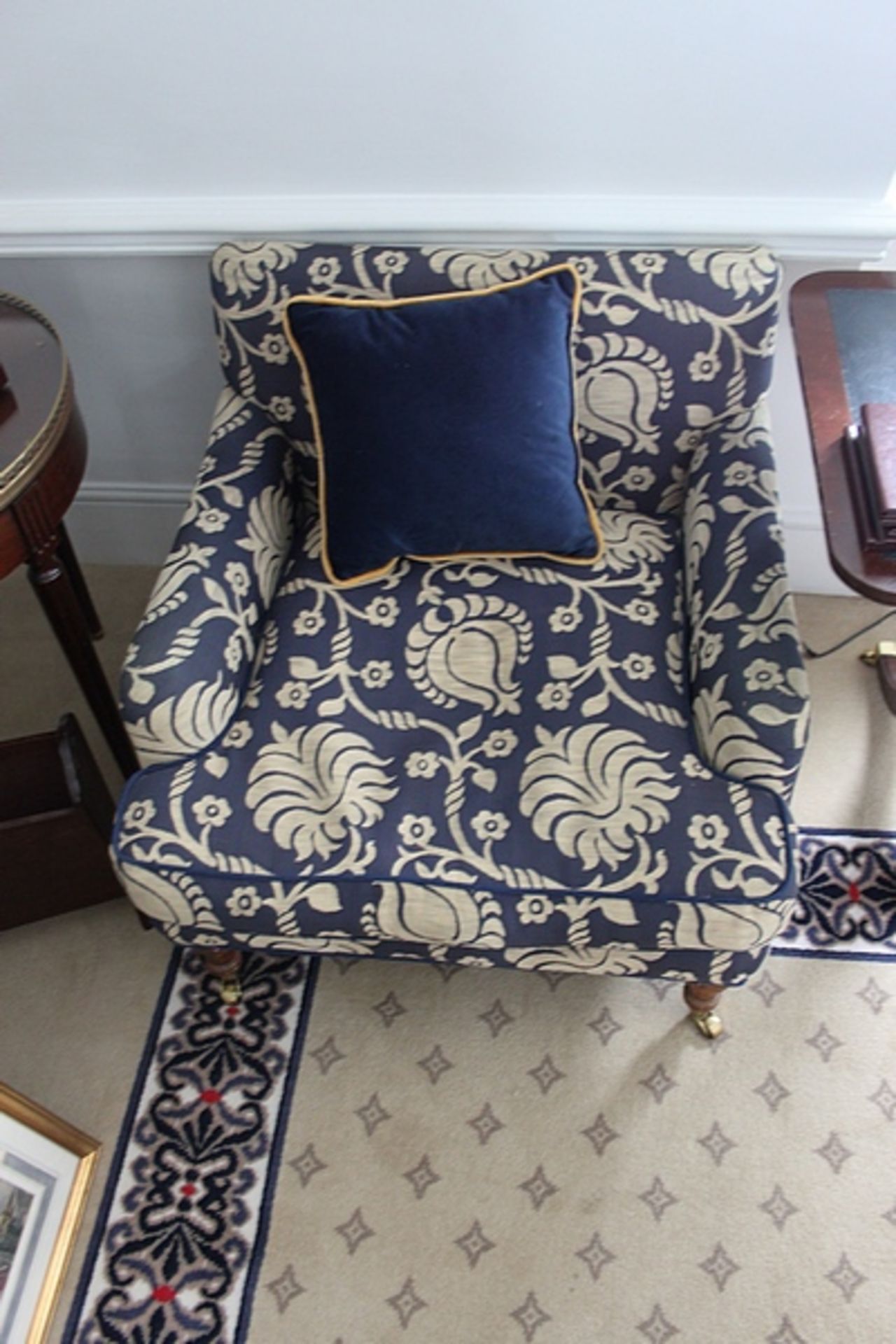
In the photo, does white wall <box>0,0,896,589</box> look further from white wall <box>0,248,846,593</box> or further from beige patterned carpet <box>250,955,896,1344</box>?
beige patterned carpet <box>250,955,896,1344</box>

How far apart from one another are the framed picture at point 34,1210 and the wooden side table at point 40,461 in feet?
1.87

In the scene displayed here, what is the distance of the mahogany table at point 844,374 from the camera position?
105cm

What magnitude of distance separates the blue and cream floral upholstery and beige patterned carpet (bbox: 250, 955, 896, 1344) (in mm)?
225

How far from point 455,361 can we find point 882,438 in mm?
502

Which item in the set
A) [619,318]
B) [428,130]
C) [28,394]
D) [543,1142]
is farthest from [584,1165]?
[428,130]

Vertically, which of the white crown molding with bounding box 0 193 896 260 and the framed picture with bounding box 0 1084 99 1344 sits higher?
the white crown molding with bounding box 0 193 896 260

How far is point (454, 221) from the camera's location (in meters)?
1.50

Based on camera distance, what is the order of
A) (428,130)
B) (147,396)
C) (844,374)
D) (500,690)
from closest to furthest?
(844,374), (500,690), (428,130), (147,396)

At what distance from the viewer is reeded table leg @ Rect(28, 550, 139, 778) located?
4.46ft

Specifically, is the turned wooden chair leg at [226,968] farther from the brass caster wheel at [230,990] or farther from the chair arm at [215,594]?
the chair arm at [215,594]

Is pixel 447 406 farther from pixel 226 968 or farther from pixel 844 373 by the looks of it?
pixel 226 968

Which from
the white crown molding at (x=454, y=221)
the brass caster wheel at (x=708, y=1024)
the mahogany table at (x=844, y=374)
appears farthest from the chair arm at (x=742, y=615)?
the brass caster wheel at (x=708, y=1024)

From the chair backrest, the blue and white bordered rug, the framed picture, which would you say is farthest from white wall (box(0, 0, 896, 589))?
the framed picture

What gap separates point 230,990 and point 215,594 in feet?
1.81
